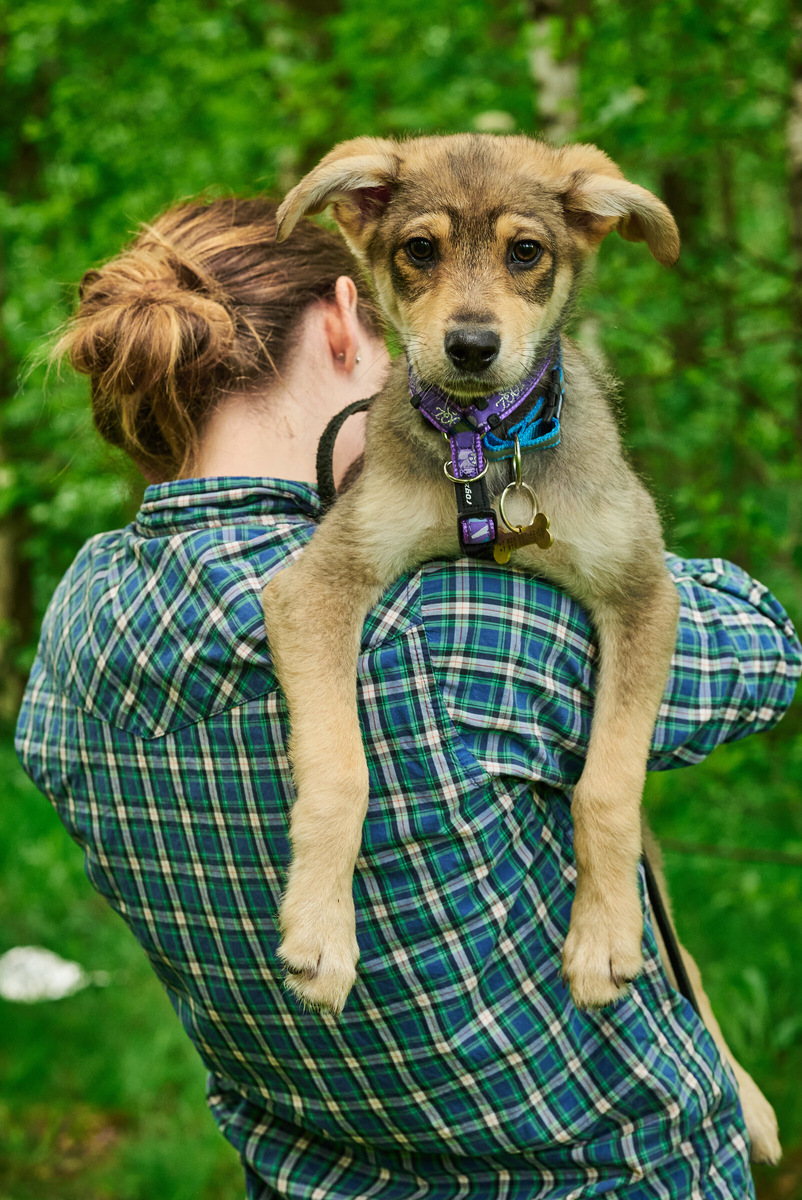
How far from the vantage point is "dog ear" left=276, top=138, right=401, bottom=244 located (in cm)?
208

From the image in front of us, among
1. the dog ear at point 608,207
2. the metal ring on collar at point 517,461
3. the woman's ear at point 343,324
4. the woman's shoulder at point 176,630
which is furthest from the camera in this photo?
the woman's ear at point 343,324

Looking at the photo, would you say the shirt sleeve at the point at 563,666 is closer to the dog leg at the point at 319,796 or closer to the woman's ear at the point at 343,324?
the dog leg at the point at 319,796

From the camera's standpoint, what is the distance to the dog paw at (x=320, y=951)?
1.82 meters

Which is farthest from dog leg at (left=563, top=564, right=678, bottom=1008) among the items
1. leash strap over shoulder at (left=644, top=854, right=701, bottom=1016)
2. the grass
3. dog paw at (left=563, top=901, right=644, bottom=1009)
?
the grass

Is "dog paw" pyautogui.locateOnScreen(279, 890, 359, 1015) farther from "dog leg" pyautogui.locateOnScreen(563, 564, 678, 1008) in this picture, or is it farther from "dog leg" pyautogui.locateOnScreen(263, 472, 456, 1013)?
"dog leg" pyautogui.locateOnScreen(563, 564, 678, 1008)

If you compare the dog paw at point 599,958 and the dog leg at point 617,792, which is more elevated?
the dog leg at point 617,792

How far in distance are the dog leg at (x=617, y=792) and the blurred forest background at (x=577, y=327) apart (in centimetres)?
137

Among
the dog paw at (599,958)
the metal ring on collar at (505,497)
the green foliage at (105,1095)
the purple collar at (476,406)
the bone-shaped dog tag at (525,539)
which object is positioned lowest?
the green foliage at (105,1095)

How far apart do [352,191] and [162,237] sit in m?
0.46

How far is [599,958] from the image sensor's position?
72.7 inches

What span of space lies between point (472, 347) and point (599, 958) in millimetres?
1115

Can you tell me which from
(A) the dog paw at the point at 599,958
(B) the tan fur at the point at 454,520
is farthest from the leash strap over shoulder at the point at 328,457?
(A) the dog paw at the point at 599,958

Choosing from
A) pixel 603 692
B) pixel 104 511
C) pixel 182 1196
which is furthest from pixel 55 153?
pixel 603 692

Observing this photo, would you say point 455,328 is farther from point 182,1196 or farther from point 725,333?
point 182,1196
